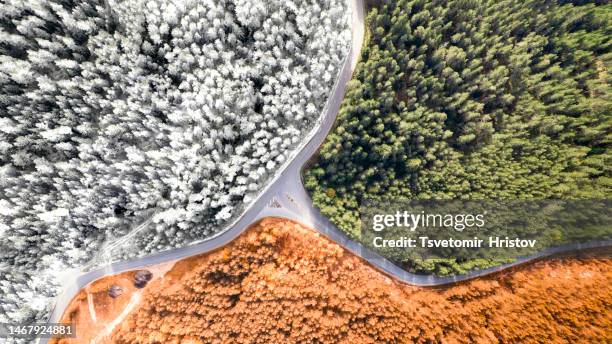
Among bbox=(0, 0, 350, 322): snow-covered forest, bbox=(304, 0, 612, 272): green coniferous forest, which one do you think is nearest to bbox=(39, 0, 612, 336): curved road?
bbox=(0, 0, 350, 322): snow-covered forest

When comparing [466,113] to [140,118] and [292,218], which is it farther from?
[140,118]

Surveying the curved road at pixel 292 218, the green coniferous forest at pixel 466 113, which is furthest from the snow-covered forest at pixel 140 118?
the green coniferous forest at pixel 466 113

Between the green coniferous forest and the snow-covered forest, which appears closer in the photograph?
the snow-covered forest

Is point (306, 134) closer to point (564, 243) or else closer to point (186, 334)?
point (186, 334)

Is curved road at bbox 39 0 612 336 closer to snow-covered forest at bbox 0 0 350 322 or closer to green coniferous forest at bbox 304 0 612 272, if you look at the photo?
snow-covered forest at bbox 0 0 350 322

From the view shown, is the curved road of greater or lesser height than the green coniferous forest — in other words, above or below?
below

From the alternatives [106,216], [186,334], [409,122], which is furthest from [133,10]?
[186,334]
